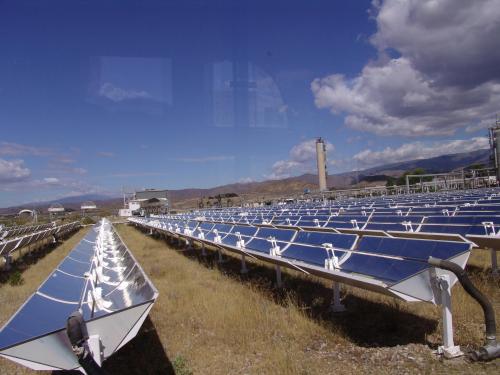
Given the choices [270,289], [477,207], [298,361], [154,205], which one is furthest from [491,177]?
[298,361]

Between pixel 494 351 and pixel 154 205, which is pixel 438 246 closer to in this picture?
pixel 494 351

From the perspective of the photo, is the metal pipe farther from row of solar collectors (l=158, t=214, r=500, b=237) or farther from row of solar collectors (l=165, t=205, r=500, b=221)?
row of solar collectors (l=165, t=205, r=500, b=221)

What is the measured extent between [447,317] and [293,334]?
1.93 m

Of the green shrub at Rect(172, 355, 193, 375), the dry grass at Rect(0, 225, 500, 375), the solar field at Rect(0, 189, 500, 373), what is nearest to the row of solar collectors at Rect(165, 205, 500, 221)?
the solar field at Rect(0, 189, 500, 373)

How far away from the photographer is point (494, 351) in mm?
3881

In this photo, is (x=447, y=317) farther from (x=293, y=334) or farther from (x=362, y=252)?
(x=293, y=334)

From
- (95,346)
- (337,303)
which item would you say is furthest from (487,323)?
(95,346)

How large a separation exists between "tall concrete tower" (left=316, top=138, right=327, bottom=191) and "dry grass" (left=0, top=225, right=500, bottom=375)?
55114 mm

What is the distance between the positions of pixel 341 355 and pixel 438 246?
1606 millimetres

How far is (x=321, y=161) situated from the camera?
6309 centimetres

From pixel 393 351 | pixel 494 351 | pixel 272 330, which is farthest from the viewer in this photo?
pixel 272 330

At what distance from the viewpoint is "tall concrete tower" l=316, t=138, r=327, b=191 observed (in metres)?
62.4

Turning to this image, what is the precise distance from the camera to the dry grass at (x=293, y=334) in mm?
4305

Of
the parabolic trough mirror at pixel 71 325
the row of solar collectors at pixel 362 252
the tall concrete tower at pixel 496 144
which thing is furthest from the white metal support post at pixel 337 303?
the tall concrete tower at pixel 496 144
